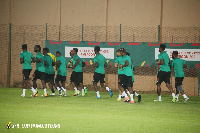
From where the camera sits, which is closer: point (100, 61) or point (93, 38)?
point (100, 61)

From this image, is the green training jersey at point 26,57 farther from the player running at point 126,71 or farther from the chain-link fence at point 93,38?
the chain-link fence at point 93,38

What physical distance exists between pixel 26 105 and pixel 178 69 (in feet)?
22.3

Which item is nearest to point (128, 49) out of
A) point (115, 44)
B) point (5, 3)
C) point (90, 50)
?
point (115, 44)

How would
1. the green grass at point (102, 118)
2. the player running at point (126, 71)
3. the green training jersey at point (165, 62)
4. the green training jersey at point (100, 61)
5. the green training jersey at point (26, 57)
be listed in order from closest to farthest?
1. the green grass at point (102, 118)
2. the player running at point (126, 71)
3. the green training jersey at point (165, 62)
4. the green training jersey at point (26, 57)
5. the green training jersey at point (100, 61)

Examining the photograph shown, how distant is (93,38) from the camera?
2336cm

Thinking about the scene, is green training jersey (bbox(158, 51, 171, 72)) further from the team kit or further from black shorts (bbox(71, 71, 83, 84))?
black shorts (bbox(71, 71, 83, 84))

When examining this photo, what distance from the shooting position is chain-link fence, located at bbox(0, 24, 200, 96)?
854 inches

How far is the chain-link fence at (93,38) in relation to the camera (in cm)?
2169

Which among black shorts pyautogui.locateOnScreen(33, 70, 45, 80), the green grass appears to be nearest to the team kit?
black shorts pyautogui.locateOnScreen(33, 70, 45, 80)

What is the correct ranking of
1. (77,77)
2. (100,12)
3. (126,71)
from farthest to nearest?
(100,12)
(77,77)
(126,71)

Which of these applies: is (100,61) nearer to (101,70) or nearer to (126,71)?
(101,70)

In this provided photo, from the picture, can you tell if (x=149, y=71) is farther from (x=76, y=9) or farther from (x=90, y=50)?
(x=76, y=9)

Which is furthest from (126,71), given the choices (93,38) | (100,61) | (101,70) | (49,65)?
(93,38)

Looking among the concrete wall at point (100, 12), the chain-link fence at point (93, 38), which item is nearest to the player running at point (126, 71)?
the chain-link fence at point (93, 38)
